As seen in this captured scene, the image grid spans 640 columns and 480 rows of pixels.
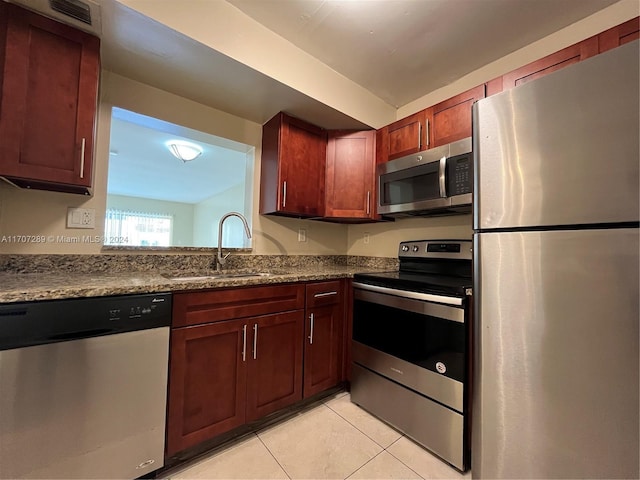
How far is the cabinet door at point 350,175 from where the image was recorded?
7.23ft

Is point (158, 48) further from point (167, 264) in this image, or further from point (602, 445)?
point (602, 445)

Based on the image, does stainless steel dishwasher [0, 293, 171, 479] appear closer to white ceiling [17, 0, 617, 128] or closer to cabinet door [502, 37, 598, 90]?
white ceiling [17, 0, 617, 128]

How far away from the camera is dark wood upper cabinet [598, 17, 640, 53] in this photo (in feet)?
3.79

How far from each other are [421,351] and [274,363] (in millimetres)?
847

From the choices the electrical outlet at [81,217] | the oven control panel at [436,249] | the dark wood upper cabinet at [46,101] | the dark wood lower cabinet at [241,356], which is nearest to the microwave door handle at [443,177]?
the oven control panel at [436,249]

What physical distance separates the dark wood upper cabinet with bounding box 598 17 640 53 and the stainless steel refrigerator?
32.8 inches

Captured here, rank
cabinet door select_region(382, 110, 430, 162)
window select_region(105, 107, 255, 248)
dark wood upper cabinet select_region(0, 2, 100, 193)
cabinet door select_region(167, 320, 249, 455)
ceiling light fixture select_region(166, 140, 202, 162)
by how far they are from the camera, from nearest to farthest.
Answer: dark wood upper cabinet select_region(0, 2, 100, 193)
cabinet door select_region(167, 320, 249, 455)
cabinet door select_region(382, 110, 430, 162)
window select_region(105, 107, 255, 248)
ceiling light fixture select_region(166, 140, 202, 162)

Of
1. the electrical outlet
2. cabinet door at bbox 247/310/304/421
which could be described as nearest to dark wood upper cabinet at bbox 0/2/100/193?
the electrical outlet

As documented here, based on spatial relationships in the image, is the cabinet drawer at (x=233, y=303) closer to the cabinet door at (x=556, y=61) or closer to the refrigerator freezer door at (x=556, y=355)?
the refrigerator freezer door at (x=556, y=355)

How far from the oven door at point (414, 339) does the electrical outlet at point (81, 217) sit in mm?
1646

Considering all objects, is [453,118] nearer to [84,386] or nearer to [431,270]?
[431,270]

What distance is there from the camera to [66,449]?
101 centimetres

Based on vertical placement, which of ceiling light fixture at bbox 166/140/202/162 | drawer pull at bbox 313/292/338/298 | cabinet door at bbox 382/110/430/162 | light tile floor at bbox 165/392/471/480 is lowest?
light tile floor at bbox 165/392/471/480

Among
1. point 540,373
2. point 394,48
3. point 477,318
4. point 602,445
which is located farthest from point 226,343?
point 394,48
